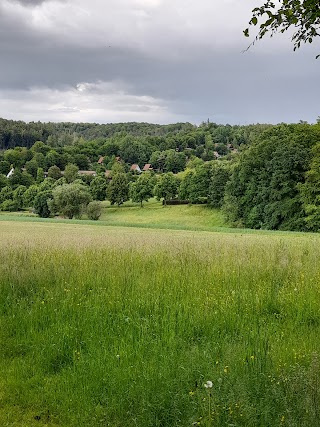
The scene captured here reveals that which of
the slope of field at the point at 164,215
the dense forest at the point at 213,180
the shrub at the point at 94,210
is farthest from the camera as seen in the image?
the shrub at the point at 94,210

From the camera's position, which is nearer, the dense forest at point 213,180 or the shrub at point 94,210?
the dense forest at point 213,180

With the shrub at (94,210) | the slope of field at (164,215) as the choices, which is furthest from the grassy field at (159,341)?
the shrub at (94,210)

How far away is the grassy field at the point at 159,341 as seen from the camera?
12.5 feet

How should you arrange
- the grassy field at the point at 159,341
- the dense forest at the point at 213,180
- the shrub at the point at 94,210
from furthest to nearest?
the shrub at the point at 94,210 < the dense forest at the point at 213,180 < the grassy field at the point at 159,341

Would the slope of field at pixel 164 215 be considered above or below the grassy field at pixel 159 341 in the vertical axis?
below

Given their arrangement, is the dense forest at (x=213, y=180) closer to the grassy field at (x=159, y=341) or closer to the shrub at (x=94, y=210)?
the shrub at (x=94, y=210)

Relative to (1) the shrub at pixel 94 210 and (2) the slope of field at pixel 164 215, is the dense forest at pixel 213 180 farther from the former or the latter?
(2) the slope of field at pixel 164 215

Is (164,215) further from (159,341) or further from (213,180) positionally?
(159,341)

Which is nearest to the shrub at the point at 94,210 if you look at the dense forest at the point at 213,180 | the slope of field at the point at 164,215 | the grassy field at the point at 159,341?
Result: the slope of field at the point at 164,215

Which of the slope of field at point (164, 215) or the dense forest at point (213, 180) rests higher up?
the dense forest at point (213, 180)

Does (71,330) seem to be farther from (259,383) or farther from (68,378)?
(259,383)

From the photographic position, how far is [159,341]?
16.6 ft

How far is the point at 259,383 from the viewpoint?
4047mm

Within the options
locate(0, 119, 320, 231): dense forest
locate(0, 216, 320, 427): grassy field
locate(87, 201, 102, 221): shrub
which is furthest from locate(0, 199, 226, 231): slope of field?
locate(0, 216, 320, 427): grassy field
